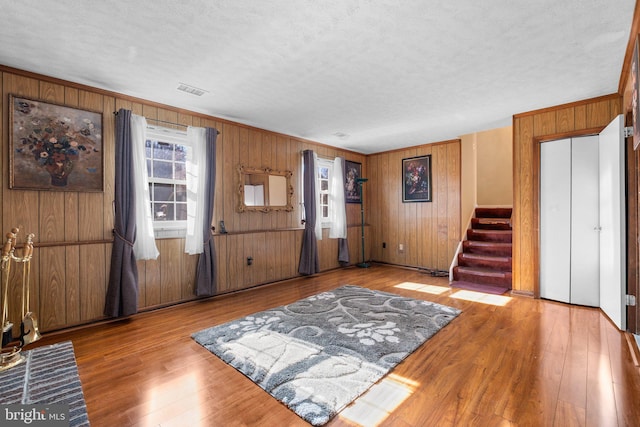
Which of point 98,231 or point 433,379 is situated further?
point 98,231

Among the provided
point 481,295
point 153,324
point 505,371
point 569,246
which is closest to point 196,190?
point 153,324

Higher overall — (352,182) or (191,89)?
(191,89)

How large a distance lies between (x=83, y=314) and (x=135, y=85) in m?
2.46

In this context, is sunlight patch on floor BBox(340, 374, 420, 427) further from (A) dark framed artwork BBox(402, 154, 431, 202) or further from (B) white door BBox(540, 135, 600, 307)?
(A) dark framed artwork BBox(402, 154, 431, 202)

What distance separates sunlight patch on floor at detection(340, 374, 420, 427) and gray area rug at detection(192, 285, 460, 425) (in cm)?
5

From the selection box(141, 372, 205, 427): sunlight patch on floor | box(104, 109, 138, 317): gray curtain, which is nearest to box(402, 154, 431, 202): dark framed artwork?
box(104, 109, 138, 317): gray curtain

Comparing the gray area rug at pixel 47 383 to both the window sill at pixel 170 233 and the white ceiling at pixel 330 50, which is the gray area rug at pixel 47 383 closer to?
the window sill at pixel 170 233

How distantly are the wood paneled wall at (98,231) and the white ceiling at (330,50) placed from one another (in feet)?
0.64

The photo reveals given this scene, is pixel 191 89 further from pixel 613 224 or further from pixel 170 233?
pixel 613 224

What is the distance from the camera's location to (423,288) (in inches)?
179

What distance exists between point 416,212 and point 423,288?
80.2 inches

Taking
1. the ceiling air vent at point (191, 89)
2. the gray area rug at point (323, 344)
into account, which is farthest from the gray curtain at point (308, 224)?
the ceiling air vent at point (191, 89)

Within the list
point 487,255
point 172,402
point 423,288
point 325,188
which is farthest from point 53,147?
point 487,255

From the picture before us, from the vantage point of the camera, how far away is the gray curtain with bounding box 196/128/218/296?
3912mm
